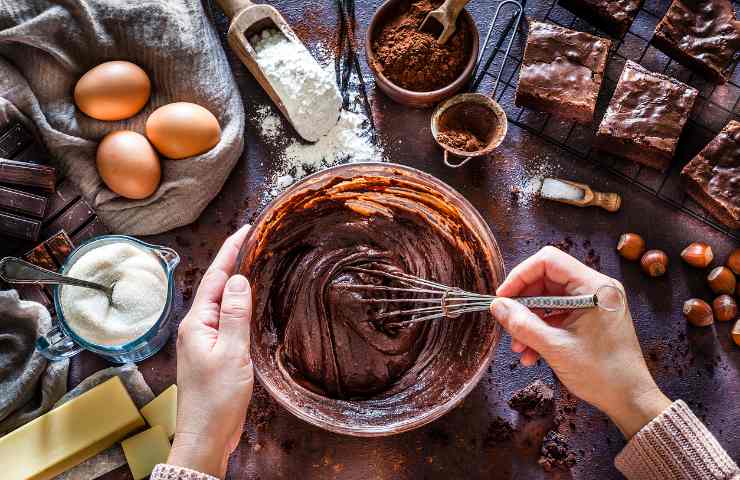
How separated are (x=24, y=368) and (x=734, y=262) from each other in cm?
219

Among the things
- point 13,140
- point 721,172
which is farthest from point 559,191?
point 13,140

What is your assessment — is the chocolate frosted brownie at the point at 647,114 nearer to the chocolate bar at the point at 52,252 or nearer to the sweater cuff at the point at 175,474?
the sweater cuff at the point at 175,474

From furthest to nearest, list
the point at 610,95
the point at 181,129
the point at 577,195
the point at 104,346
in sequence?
the point at 610,95 < the point at 577,195 < the point at 181,129 < the point at 104,346

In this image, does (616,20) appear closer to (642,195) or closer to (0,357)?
(642,195)

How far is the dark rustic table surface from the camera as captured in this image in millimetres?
2162

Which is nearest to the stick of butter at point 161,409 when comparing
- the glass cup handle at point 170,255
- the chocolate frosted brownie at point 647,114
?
the glass cup handle at point 170,255

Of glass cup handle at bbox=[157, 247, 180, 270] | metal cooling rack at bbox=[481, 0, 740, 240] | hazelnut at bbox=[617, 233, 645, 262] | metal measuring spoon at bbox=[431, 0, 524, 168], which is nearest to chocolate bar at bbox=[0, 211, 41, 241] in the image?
glass cup handle at bbox=[157, 247, 180, 270]

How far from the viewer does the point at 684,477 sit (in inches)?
75.0

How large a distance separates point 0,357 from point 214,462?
83 cm

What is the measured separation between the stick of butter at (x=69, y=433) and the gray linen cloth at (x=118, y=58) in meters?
0.52

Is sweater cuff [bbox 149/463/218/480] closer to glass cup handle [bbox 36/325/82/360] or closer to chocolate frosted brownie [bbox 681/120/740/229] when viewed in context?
glass cup handle [bbox 36/325/82/360]

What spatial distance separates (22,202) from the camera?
2.13 m

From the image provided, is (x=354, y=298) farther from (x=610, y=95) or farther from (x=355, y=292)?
(x=610, y=95)

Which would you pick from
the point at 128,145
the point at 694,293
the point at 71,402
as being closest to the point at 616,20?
the point at 694,293
